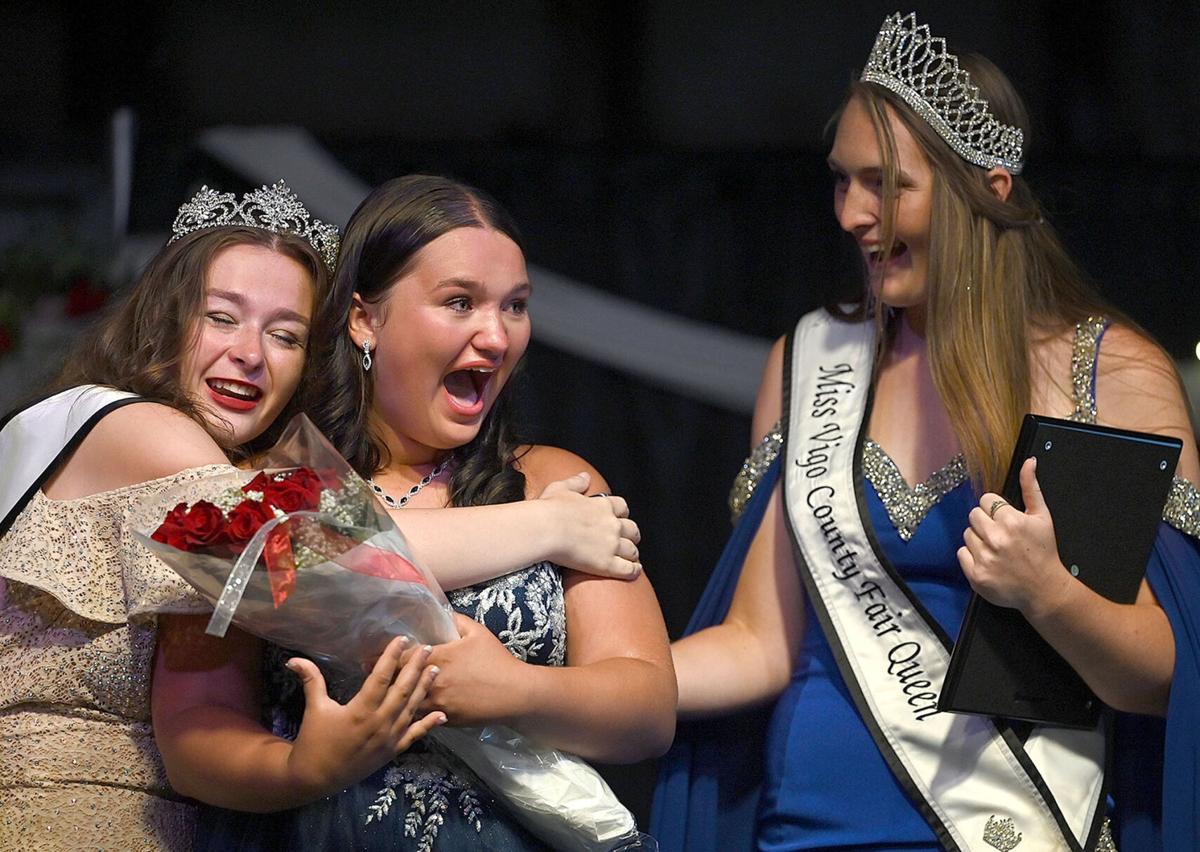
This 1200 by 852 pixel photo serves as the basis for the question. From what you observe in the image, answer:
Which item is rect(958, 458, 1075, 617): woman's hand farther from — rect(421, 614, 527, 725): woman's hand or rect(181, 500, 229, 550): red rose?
rect(181, 500, 229, 550): red rose

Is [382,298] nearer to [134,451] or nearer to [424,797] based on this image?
[134,451]

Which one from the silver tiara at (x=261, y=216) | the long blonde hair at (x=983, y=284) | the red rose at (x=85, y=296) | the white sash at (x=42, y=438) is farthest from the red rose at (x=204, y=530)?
the red rose at (x=85, y=296)

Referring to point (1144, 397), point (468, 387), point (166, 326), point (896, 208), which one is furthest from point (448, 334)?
point (1144, 397)

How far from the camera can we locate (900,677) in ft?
7.23

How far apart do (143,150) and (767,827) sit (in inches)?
77.1

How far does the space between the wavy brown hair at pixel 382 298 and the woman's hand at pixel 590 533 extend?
0.34 feet

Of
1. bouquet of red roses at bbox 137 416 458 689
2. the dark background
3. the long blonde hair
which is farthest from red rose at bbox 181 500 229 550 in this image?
the dark background

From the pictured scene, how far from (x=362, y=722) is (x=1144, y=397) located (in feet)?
3.87

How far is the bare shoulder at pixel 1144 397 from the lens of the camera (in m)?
2.13

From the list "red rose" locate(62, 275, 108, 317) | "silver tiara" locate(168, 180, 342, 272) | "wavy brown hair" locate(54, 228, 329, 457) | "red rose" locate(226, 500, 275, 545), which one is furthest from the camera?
"red rose" locate(62, 275, 108, 317)

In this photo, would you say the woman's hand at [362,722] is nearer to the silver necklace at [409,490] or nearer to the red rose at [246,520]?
the red rose at [246,520]

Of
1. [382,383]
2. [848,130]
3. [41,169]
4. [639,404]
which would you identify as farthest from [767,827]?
[41,169]

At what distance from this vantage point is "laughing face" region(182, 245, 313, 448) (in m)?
1.90

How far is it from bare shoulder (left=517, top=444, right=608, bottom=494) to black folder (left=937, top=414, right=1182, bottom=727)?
1.68 feet
